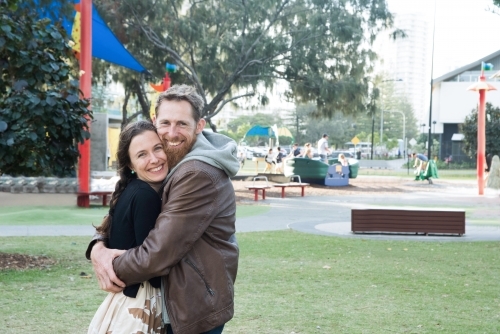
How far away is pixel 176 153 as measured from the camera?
3.19m

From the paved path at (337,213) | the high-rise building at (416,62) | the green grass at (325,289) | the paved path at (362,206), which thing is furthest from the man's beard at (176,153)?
the high-rise building at (416,62)

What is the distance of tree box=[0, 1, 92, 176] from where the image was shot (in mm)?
9031

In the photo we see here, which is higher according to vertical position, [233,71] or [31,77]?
[233,71]

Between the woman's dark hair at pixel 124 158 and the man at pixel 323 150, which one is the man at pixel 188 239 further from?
the man at pixel 323 150

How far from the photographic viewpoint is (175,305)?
3.06m

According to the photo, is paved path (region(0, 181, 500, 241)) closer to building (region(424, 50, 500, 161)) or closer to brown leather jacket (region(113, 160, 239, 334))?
brown leather jacket (region(113, 160, 239, 334))

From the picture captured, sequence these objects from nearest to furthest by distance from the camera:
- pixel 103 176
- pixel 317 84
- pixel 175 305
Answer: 1. pixel 175 305
2. pixel 103 176
3. pixel 317 84

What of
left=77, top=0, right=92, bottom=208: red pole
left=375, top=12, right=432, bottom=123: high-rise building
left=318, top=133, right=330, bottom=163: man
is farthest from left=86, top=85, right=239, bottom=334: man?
left=375, top=12, right=432, bottom=123: high-rise building

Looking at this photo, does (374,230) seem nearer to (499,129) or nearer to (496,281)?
(496,281)

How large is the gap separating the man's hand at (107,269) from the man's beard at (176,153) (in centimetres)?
43

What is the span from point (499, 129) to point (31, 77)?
37.9 metres

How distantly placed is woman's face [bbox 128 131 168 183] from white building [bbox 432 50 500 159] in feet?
211

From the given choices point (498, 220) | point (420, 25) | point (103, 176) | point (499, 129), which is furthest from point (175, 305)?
point (420, 25)

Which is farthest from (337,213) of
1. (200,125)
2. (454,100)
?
(454,100)
